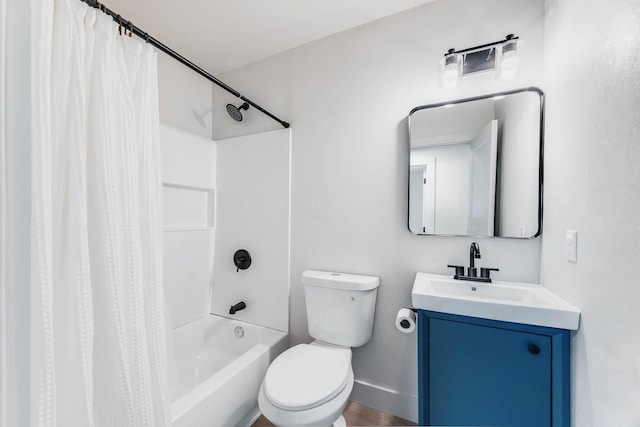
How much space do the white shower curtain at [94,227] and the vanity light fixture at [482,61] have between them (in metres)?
1.40

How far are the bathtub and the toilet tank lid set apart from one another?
1.69 ft

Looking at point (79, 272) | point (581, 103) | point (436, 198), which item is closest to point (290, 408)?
point (79, 272)

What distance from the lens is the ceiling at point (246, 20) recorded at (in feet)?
4.95

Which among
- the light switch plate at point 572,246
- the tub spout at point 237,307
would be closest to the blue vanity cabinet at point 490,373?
the light switch plate at point 572,246

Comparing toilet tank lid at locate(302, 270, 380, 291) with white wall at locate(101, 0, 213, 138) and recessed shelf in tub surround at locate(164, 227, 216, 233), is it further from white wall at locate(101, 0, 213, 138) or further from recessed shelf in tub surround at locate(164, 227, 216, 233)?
white wall at locate(101, 0, 213, 138)

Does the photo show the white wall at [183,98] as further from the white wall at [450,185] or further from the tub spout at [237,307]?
the white wall at [450,185]

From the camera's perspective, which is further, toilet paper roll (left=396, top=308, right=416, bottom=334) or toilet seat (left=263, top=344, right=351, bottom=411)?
toilet paper roll (left=396, top=308, right=416, bottom=334)

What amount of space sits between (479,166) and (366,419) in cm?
157

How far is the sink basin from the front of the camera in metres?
0.96

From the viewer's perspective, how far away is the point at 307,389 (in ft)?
3.74

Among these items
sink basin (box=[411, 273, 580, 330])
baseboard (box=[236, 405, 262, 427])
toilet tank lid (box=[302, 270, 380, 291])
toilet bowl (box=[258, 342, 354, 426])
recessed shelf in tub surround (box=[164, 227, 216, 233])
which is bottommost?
baseboard (box=[236, 405, 262, 427])

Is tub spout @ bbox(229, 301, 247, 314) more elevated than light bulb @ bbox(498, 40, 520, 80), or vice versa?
light bulb @ bbox(498, 40, 520, 80)

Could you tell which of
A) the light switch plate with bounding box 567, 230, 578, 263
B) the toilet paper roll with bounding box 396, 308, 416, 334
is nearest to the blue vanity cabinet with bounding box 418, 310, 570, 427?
the toilet paper roll with bounding box 396, 308, 416, 334

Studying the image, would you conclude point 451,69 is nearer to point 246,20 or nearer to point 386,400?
point 246,20
